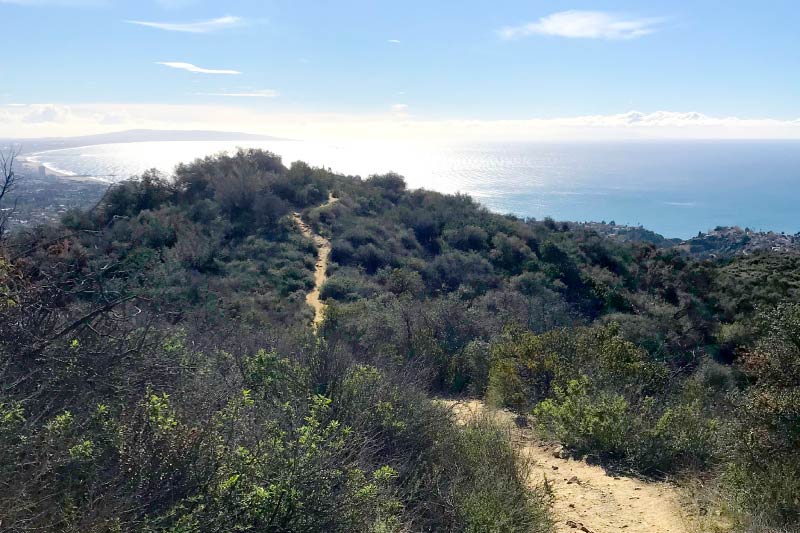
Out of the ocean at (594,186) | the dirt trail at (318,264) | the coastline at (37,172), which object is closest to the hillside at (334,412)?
the dirt trail at (318,264)

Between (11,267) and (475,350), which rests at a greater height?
(11,267)

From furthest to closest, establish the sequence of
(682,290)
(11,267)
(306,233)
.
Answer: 1. (306,233)
2. (682,290)
3. (11,267)

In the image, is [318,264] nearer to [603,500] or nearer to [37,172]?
[37,172]

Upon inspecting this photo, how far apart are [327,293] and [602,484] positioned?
13941mm

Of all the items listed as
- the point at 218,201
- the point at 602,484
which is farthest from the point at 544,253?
the point at 602,484

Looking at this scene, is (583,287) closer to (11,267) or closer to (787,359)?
(787,359)


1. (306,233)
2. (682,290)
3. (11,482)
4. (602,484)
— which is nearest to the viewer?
(11,482)

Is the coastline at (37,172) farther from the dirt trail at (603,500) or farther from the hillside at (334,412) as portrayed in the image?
the dirt trail at (603,500)

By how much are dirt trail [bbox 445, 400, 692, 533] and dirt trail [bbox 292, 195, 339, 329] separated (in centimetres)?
896

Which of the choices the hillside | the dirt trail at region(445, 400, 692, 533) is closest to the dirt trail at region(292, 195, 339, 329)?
the hillside

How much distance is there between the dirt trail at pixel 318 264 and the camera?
18013 millimetres

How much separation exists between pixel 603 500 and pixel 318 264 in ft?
58.4

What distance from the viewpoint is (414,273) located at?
67.1 ft

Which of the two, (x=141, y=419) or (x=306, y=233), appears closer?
(x=141, y=419)
